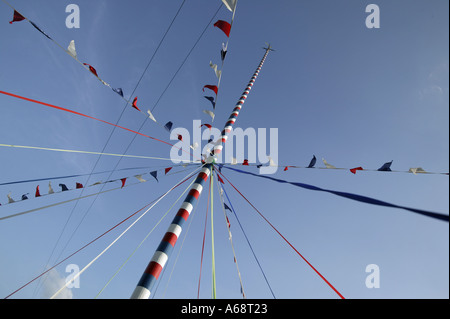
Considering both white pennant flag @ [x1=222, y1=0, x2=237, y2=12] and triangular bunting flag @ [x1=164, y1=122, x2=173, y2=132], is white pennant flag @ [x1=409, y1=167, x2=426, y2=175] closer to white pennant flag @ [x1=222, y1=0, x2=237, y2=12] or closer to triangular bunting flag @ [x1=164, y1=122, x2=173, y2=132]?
white pennant flag @ [x1=222, y1=0, x2=237, y2=12]

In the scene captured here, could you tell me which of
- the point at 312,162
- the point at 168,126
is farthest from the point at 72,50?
the point at 312,162

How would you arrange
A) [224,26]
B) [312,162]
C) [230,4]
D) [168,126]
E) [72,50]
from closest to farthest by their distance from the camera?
[230,4] < [72,50] < [224,26] < [312,162] < [168,126]

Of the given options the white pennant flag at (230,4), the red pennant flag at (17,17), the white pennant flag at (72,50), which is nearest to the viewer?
the red pennant flag at (17,17)

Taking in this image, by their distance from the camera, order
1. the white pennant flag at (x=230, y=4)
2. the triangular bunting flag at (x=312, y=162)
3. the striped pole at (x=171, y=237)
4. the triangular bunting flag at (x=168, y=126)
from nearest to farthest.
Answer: the striped pole at (x=171, y=237) → the white pennant flag at (x=230, y=4) → the triangular bunting flag at (x=312, y=162) → the triangular bunting flag at (x=168, y=126)

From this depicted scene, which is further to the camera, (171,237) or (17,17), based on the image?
(171,237)

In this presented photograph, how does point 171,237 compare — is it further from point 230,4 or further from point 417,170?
point 417,170

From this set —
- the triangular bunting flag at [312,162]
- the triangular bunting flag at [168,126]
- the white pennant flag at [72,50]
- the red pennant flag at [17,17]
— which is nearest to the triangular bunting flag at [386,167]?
the triangular bunting flag at [312,162]

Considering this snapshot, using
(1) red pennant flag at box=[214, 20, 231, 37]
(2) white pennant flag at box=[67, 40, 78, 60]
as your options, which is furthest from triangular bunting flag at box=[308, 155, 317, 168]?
(2) white pennant flag at box=[67, 40, 78, 60]

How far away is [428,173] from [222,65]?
4.72 m

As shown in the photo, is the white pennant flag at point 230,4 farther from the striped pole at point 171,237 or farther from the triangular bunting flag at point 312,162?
the triangular bunting flag at point 312,162

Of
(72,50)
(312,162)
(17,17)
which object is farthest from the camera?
(312,162)
